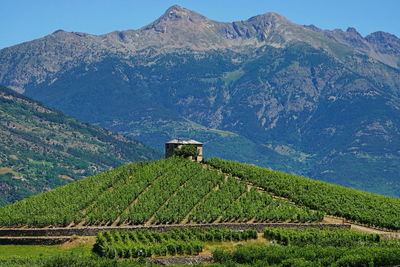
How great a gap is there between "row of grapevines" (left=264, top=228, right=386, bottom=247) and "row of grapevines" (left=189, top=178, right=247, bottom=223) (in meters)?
12.2

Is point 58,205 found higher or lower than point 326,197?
lower

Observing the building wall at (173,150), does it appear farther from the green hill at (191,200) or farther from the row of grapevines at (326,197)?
the green hill at (191,200)

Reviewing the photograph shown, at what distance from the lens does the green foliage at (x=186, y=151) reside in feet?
593

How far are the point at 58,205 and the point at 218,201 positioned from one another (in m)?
30.7

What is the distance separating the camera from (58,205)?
499ft

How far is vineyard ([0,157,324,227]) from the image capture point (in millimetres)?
140125

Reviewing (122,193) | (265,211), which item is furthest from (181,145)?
(265,211)

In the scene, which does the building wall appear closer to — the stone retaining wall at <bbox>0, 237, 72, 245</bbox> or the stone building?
the stone building

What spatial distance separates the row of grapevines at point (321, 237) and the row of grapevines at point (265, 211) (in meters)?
6.71

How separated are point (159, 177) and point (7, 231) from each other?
132ft

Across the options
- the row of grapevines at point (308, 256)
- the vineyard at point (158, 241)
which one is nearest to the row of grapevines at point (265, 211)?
the vineyard at point (158, 241)

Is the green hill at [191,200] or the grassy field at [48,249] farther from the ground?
the green hill at [191,200]

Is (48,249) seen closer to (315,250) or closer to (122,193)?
(122,193)

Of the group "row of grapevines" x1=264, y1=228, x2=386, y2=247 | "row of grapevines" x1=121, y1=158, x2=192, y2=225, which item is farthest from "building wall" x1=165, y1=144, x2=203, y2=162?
"row of grapevines" x1=264, y1=228, x2=386, y2=247
